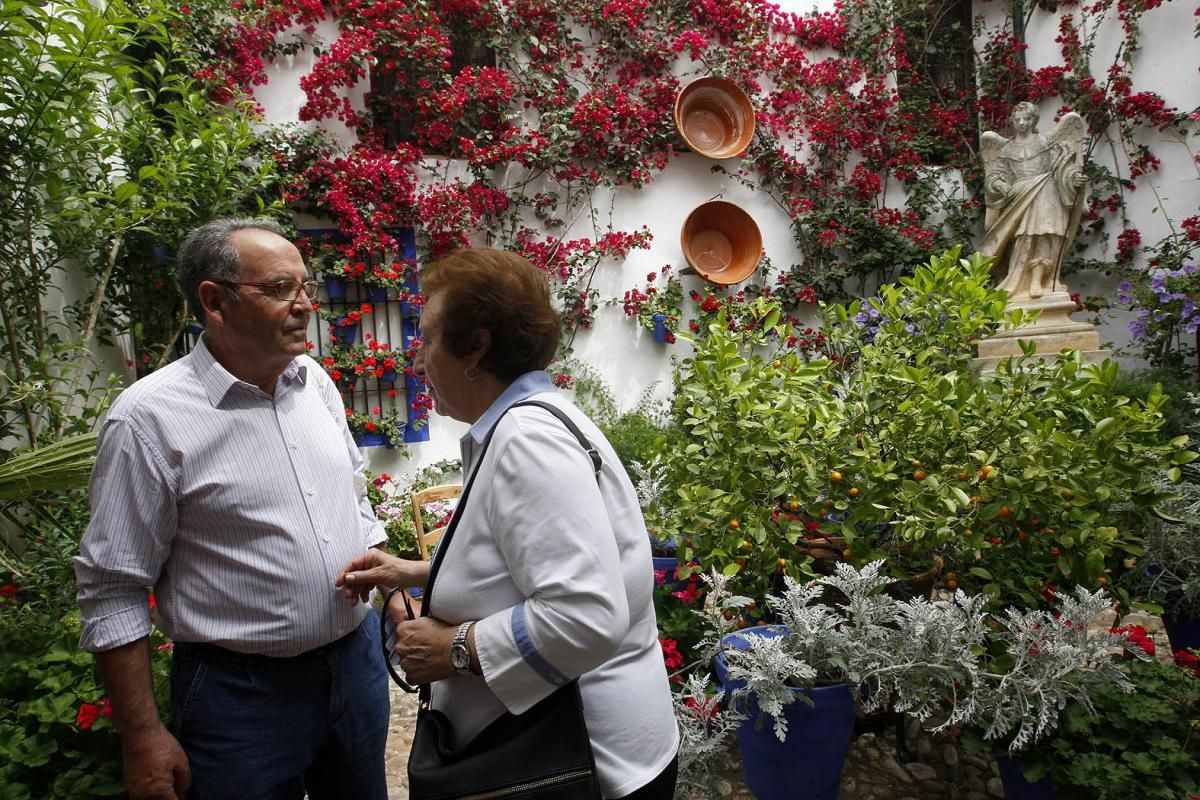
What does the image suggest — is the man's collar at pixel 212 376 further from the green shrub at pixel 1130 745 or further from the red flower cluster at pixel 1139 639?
the red flower cluster at pixel 1139 639

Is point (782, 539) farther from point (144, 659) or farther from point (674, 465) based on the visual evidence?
point (144, 659)

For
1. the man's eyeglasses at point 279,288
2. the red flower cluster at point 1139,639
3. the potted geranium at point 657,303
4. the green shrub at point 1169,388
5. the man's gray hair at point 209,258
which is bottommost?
the red flower cluster at point 1139,639

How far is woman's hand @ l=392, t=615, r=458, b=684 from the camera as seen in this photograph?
3.45 feet

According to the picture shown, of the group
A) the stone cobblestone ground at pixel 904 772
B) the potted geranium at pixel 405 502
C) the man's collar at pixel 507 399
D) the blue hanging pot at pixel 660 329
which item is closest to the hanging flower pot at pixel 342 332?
the potted geranium at pixel 405 502

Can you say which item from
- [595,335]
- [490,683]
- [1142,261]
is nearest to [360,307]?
[595,335]

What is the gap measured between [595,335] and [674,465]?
11.6 ft

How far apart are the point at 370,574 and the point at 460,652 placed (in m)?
0.46

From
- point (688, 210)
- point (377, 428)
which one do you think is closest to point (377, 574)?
point (377, 428)

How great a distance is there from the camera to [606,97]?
5.94m

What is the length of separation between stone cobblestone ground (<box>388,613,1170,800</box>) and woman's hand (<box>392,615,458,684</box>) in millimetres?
1546

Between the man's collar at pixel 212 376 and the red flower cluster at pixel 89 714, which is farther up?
the man's collar at pixel 212 376

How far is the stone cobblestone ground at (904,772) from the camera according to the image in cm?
243

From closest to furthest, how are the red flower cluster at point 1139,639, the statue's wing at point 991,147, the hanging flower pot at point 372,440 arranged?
the red flower cluster at point 1139,639 < the hanging flower pot at point 372,440 < the statue's wing at point 991,147

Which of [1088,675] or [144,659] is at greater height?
[144,659]
